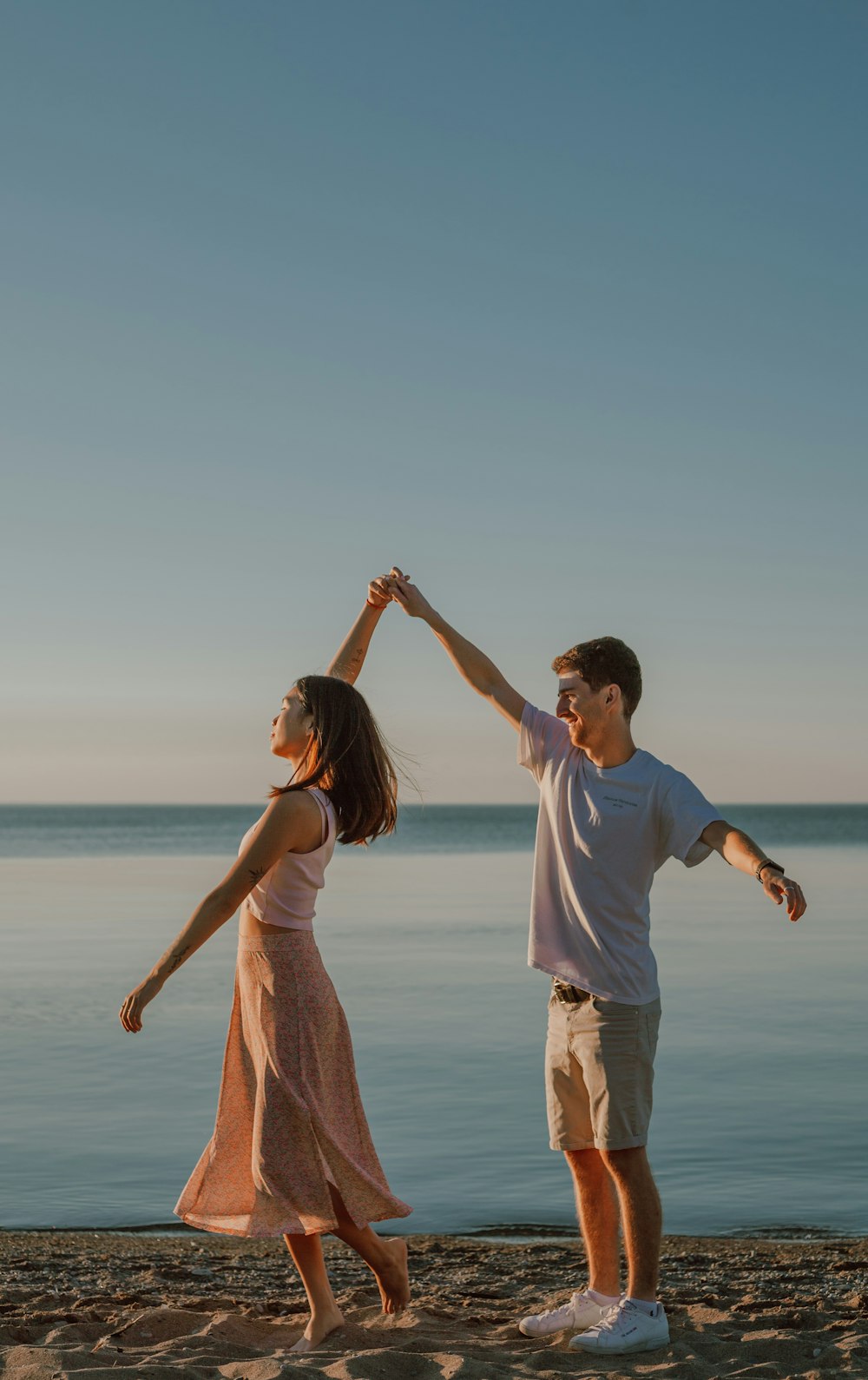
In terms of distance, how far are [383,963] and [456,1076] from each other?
5.40m

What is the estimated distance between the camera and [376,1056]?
33.6 feet

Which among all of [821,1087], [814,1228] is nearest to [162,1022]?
[821,1087]

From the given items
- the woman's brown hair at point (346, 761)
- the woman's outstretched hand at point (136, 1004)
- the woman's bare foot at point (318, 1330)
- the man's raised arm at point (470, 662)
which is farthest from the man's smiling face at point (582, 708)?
the woman's bare foot at point (318, 1330)

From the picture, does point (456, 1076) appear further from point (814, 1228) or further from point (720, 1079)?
point (814, 1228)

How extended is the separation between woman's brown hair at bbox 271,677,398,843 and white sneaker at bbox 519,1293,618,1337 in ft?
5.65

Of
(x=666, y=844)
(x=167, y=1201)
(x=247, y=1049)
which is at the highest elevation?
(x=666, y=844)

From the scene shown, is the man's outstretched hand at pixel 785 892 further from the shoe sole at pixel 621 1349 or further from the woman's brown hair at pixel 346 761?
the shoe sole at pixel 621 1349

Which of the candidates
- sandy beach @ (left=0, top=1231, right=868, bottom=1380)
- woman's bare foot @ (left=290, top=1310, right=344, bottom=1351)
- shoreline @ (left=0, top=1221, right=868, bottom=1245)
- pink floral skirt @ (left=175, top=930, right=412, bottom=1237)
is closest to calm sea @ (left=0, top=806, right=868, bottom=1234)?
shoreline @ (left=0, top=1221, right=868, bottom=1245)

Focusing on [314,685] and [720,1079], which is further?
[720,1079]

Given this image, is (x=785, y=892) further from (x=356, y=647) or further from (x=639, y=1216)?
(x=356, y=647)

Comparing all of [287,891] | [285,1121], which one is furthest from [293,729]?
[285,1121]

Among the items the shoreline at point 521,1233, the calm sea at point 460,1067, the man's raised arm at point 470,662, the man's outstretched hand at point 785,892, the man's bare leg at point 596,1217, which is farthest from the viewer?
the calm sea at point 460,1067

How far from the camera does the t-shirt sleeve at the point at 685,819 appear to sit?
447 cm

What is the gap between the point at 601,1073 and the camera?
4.43 meters
